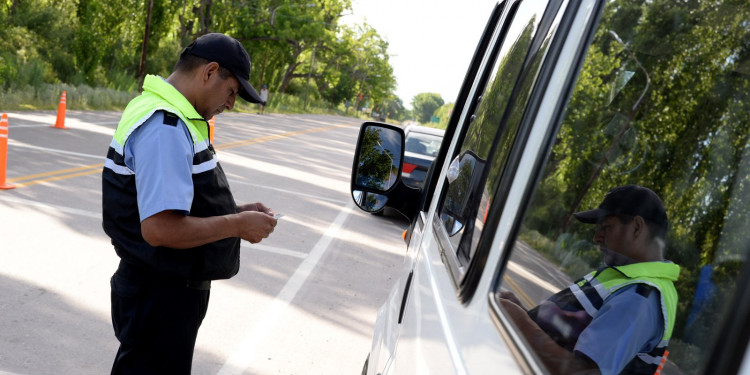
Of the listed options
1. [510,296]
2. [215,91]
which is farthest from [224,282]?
[510,296]

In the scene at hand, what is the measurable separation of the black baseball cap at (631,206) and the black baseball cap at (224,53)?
6.00 feet

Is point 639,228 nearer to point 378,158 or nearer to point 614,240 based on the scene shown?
point 614,240

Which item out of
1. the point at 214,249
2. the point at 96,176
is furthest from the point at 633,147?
the point at 96,176

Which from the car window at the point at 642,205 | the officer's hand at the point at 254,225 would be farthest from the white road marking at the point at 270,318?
the car window at the point at 642,205

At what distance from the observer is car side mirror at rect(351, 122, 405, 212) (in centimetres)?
337

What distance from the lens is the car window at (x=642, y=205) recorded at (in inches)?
38.8

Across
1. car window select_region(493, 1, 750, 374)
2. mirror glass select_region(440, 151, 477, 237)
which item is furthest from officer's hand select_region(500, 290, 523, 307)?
mirror glass select_region(440, 151, 477, 237)

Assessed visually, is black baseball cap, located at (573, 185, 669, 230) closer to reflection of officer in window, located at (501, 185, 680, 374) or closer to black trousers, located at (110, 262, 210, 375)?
reflection of officer in window, located at (501, 185, 680, 374)

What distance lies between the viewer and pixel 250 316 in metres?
5.88

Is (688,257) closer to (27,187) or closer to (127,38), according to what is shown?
(27,187)

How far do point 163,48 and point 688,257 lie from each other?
42676 millimetres

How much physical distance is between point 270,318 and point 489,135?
4.15m

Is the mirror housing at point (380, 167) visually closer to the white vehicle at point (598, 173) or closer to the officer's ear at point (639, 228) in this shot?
the white vehicle at point (598, 173)

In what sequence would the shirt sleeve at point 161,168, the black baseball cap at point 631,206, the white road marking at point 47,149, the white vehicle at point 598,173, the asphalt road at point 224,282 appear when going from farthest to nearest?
the white road marking at point 47,149 < the asphalt road at point 224,282 < the shirt sleeve at point 161,168 < the black baseball cap at point 631,206 < the white vehicle at point 598,173
